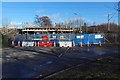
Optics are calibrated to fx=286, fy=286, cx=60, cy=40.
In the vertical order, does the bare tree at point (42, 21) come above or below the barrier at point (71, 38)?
above

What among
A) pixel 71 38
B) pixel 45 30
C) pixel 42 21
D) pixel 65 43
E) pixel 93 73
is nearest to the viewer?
pixel 93 73

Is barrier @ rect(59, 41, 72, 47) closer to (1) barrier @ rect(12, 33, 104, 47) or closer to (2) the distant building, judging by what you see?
(1) barrier @ rect(12, 33, 104, 47)

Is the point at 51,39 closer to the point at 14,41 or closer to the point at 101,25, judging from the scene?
the point at 14,41

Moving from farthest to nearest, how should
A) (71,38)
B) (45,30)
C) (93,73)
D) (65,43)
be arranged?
(45,30) → (71,38) → (65,43) → (93,73)

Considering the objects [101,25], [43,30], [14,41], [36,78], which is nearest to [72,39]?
[14,41]

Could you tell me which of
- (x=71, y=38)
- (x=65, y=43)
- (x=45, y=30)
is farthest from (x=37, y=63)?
(x=45, y=30)

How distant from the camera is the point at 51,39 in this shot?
48688mm

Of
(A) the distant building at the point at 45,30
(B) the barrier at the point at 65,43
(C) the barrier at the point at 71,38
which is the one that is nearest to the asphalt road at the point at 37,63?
(B) the barrier at the point at 65,43

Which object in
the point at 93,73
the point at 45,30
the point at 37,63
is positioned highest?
the point at 45,30

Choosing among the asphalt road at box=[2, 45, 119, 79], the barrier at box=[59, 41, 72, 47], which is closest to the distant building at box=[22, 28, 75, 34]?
the barrier at box=[59, 41, 72, 47]

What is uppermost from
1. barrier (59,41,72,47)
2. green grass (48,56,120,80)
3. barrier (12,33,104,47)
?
barrier (12,33,104,47)

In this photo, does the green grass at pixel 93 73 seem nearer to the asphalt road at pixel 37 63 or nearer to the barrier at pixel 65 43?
the asphalt road at pixel 37 63

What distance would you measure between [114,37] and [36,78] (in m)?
45.4

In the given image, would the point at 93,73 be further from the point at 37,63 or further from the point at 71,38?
the point at 71,38
